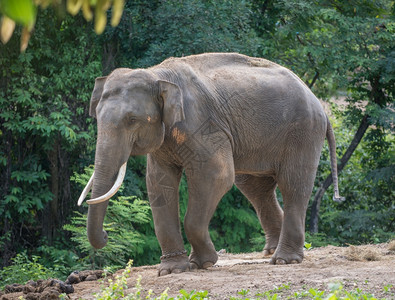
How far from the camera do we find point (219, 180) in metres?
6.79

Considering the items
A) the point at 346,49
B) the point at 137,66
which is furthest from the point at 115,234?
the point at 346,49

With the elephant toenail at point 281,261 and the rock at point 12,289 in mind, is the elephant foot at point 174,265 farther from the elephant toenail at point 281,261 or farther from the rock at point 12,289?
the rock at point 12,289

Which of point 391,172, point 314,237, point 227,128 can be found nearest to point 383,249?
point 227,128

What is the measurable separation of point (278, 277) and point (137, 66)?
7.09 meters

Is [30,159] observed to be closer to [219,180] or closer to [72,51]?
[72,51]

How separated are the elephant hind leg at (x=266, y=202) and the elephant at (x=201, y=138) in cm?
73

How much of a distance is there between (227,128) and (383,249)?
115 inches

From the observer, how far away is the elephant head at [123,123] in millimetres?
6223

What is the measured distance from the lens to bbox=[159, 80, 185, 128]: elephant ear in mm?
6551

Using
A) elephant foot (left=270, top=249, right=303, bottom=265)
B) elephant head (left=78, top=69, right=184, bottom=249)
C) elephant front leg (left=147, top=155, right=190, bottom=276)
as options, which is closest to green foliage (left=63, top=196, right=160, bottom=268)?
elephant front leg (left=147, top=155, right=190, bottom=276)

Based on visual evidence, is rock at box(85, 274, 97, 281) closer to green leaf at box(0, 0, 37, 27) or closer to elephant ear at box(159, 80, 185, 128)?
elephant ear at box(159, 80, 185, 128)

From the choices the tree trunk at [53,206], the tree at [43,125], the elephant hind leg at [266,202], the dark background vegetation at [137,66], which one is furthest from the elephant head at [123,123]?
the tree trunk at [53,206]

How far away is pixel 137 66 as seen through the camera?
12656 millimetres

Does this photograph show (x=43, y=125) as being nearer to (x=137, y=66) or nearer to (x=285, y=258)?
(x=137, y=66)
